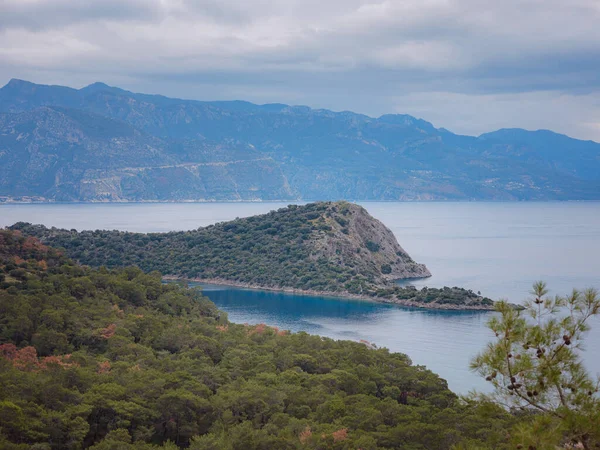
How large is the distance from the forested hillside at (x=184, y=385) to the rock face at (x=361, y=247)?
4953 centimetres

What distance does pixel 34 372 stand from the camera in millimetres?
30703

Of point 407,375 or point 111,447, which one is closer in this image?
point 111,447

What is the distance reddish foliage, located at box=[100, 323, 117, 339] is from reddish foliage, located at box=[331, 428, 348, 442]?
17.4m

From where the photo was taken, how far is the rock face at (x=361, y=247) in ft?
325

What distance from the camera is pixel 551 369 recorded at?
14414 millimetres

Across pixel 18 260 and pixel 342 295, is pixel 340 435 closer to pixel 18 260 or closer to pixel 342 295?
pixel 18 260

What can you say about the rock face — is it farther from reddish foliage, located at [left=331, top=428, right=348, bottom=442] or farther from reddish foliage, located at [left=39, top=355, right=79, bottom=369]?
reddish foliage, located at [left=331, top=428, right=348, bottom=442]

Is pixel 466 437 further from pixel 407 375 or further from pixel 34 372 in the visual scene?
pixel 34 372

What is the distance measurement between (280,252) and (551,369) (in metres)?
87.5

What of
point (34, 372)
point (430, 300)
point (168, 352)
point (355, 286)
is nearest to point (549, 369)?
point (34, 372)

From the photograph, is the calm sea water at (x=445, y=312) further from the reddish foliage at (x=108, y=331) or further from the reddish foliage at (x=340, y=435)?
the reddish foliage at (x=108, y=331)

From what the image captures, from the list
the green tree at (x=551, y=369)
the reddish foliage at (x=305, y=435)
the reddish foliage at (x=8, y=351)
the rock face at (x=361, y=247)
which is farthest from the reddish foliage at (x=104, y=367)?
the rock face at (x=361, y=247)

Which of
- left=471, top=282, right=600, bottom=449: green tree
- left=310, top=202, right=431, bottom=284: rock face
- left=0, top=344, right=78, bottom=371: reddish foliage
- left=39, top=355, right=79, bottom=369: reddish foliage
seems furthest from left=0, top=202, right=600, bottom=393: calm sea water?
left=471, top=282, right=600, bottom=449: green tree

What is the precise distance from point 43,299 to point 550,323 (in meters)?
34.8
